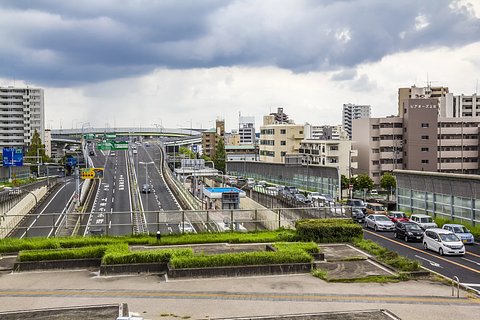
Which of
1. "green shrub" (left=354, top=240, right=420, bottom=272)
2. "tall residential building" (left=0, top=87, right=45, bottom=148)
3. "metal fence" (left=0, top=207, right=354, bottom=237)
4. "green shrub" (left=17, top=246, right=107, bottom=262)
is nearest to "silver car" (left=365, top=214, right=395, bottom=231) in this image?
"metal fence" (left=0, top=207, right=354, bottom=237)

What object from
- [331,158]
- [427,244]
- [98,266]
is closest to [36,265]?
[98,266]

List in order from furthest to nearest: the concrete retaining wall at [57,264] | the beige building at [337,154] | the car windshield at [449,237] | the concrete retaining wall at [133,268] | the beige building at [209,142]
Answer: the beige building at [209,142], the beige building at [337,154], the car windshield at [449,237], the concrete retaining wall at [57,264], the concrete retaining wall at [133,268]

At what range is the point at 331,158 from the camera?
Result: 254ft

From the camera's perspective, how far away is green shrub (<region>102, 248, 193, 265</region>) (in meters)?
18.6

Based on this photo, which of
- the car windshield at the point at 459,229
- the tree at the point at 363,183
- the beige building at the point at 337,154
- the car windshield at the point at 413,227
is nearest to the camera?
the car windshield at the point at 459,229

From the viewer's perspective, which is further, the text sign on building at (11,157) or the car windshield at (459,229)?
the text sign on building at (11,157)

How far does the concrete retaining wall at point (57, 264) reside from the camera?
19.2m

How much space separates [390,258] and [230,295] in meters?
7.77

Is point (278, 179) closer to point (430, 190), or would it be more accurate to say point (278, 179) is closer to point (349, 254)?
point (430, 190)

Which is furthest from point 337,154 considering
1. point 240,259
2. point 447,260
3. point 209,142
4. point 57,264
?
point 209,142

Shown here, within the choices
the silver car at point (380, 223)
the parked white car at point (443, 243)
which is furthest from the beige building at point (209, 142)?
the parked white car at point (443, 243)

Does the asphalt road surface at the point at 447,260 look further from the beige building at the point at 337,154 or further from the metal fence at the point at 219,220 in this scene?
the beige building at the point at 337,154

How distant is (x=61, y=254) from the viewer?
19.5 m

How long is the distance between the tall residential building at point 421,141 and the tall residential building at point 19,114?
286ft
